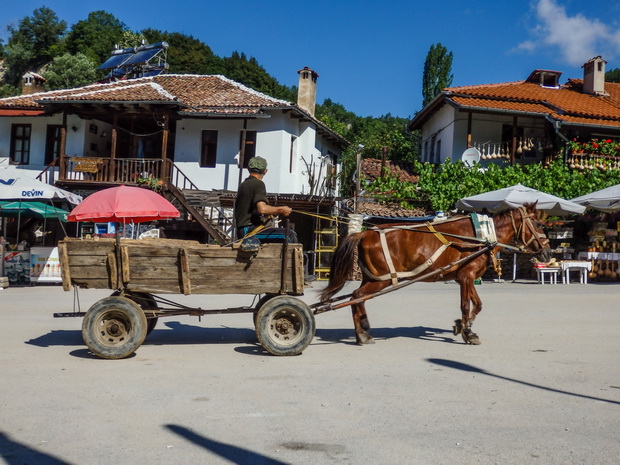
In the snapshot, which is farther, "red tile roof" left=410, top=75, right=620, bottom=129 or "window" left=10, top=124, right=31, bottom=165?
"window" left=10, top=124, right=31, bottom=165

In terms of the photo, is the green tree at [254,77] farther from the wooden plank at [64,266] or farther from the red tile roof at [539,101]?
the wooden plank at [64,266]

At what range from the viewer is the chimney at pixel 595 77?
31.7 metres

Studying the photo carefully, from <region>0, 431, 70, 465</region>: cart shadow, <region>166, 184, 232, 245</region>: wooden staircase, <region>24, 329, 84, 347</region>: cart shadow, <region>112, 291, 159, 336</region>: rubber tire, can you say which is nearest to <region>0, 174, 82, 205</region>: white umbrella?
<region>166, 184, 232, 245</region>: wooden staircase

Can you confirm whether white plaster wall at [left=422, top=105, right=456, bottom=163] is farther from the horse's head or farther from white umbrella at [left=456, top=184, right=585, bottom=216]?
the horse's head

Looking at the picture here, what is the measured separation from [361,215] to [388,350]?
42.8ft

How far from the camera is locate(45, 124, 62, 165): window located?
28.1 metres

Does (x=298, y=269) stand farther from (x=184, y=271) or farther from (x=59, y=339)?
(x=59, y=339)

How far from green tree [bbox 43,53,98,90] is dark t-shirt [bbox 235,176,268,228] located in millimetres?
47624

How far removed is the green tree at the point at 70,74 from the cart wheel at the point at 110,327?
4798 centimetres

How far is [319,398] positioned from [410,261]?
3.38 metres

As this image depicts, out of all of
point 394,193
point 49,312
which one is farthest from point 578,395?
point 394,193

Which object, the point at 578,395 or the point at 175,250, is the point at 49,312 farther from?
the point at 578,395

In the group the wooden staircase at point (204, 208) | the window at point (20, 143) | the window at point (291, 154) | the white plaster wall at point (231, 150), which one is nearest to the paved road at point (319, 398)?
the wooden staircase at point (204, 208)

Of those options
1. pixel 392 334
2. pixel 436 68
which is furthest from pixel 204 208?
pixel 436 68
